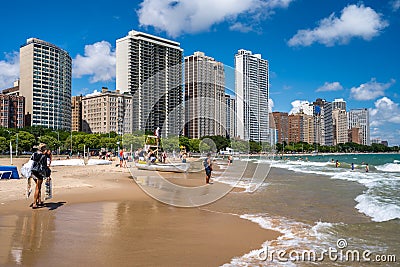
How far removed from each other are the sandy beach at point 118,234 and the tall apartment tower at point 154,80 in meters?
8.50

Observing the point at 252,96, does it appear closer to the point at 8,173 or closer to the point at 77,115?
the point at 8,173

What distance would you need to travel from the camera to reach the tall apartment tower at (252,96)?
12893 mm

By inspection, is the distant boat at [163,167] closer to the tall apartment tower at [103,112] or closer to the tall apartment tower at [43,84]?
the tall apartment tower at [103,112]

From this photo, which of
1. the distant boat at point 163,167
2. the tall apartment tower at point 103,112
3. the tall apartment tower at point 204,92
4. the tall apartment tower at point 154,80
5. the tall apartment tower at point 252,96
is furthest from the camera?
the tall apartment tower at point 103,112

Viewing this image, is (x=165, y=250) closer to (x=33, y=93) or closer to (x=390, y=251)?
(x=390, y=251)

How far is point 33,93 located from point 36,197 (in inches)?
4917

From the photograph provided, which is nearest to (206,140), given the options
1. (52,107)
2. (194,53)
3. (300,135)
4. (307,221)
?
(194,53)

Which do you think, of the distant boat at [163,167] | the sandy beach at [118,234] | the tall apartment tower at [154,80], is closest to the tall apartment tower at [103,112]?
the tall apartment tower at [154,80]

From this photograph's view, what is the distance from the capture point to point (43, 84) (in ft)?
401

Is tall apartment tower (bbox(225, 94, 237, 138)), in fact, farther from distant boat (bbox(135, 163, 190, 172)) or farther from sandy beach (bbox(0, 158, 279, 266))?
distant boat (bbox(135, 163, 190, 172))

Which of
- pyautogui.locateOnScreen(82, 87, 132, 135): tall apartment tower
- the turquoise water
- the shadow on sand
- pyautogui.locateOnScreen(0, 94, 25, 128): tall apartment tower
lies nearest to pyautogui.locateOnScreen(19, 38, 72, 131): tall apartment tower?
pyautogui.locateOnScreen(0, 94, 25, 128): tall apartment tower

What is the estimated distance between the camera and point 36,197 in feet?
29.8

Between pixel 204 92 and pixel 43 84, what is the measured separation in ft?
400

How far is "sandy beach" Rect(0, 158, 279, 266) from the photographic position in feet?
17.1
